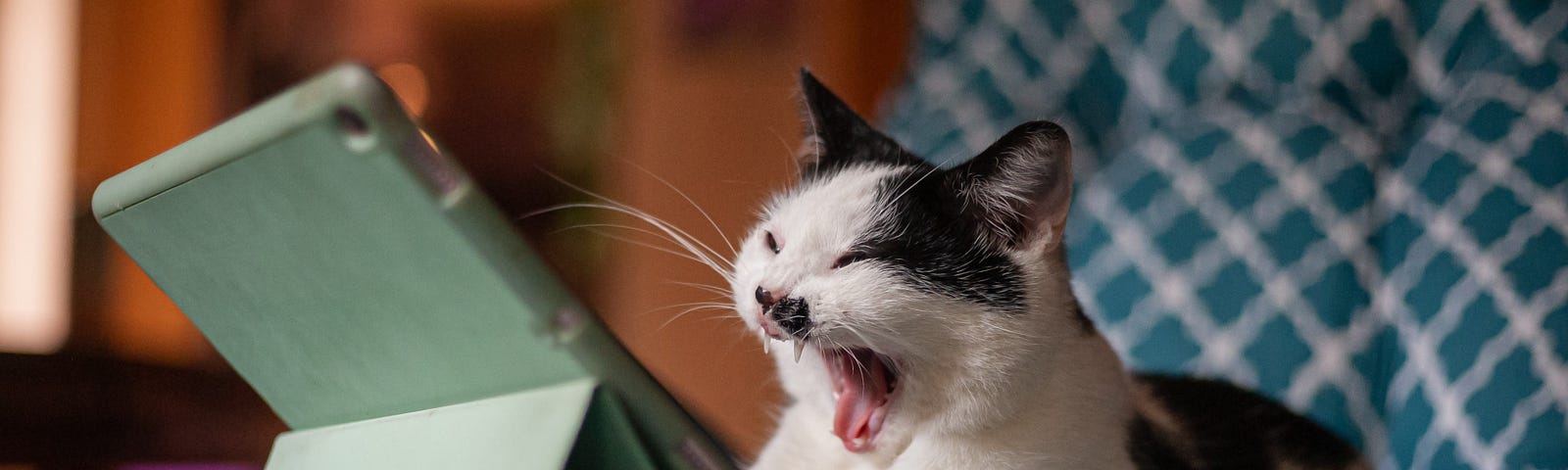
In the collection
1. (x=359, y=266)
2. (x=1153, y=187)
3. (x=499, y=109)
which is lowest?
(x=1153, y=187)

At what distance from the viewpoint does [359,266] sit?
0.49 metres

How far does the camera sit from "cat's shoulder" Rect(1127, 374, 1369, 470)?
0.95 m

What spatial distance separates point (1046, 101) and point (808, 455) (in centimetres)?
92

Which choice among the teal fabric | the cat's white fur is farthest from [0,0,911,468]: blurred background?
the cat's white fur

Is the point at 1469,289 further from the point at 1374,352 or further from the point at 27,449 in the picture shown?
the point at 27,449

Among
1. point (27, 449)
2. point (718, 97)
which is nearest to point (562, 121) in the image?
point (718, 97)

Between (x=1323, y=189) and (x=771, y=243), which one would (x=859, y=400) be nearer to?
(x=771, y=243)

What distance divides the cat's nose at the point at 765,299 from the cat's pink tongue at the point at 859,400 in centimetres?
9

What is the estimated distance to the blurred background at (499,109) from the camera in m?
2.00

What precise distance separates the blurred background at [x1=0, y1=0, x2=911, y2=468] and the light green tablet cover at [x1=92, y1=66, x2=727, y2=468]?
0.91 meters

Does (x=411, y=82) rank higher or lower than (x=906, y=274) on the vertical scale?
higher

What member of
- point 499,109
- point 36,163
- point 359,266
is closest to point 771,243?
point 359,266

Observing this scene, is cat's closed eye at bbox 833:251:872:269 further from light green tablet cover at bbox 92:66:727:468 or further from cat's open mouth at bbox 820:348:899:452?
light green tablet cover at bbox 92:66:727:468

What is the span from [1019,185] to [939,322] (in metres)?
0.11
